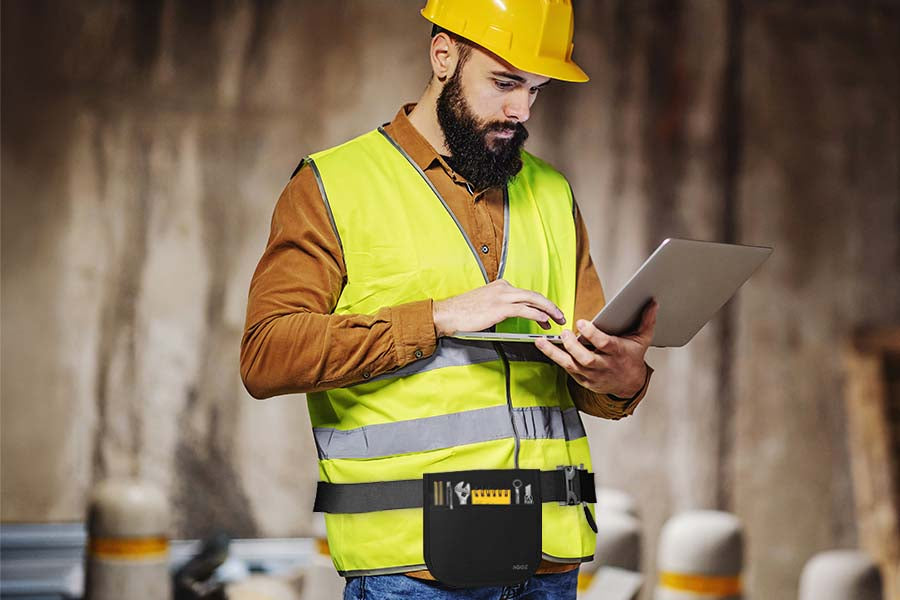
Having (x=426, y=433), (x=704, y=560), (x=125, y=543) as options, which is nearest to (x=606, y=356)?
(x=426, y=433)

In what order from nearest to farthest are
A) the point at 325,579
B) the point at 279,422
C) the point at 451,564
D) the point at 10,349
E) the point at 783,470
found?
the point at 451,564
the point at 325,579
the point at 10,349
the point at 279,422
the point at 783,470

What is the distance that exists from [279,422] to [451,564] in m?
3.73

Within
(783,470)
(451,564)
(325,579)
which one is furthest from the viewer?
A: (783,470)

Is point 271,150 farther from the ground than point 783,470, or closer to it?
farther from the ground

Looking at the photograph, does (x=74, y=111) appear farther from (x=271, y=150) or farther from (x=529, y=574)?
(x=529, y=574)

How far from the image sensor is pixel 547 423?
255 centimetres

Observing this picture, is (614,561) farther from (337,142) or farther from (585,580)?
(337,142)

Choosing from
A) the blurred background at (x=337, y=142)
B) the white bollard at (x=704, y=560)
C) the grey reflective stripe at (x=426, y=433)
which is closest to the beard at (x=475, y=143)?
the grey reflective stripe at (x=426, y=433)

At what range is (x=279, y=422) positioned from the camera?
6000 mm

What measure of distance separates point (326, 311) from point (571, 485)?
2.00 feet

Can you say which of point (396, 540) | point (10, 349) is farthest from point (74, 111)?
point (396, 540)

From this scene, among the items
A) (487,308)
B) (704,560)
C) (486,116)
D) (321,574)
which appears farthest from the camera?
(321,574)

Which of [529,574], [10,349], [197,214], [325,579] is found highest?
[197,214]

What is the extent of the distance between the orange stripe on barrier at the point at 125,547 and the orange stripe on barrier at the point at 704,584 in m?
2.02
